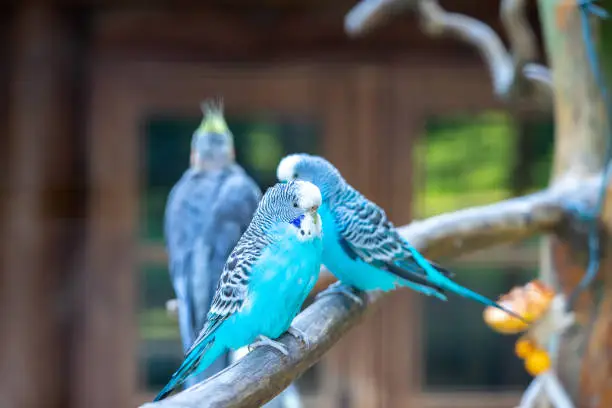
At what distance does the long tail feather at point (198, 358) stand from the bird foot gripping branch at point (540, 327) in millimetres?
421

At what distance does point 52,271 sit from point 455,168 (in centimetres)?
105

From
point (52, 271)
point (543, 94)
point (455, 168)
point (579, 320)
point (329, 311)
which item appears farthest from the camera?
point (455, 168)

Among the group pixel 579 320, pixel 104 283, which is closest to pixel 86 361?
pixel 104 283

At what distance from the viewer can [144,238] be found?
6.18ft

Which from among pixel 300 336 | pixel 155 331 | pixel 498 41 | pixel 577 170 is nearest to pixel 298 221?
pixel 300 336

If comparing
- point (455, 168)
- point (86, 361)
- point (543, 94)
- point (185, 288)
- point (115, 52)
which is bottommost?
point (86, 361)

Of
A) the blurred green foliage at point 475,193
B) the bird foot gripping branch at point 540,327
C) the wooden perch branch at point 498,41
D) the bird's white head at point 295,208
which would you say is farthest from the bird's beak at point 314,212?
the blurred green foliage at point 475,193

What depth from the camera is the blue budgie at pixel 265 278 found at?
0.57 meters

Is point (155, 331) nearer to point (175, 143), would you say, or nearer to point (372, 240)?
point (175, 143)

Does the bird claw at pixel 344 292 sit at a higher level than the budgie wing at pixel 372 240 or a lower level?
lower

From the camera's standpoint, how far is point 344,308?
0.74 meters

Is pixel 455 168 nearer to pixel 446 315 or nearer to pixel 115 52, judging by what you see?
pixel 446 315

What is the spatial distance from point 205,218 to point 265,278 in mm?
469

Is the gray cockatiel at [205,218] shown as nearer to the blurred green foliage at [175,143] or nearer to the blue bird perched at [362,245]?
the blue bird perched at [362,245]
